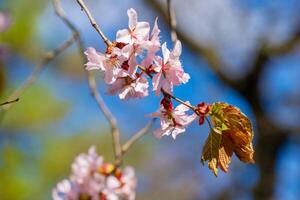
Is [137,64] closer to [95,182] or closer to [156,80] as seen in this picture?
[156,80]

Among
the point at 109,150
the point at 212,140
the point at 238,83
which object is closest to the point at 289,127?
the point at 238,83

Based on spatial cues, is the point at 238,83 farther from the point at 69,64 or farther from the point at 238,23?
the point at 69,64

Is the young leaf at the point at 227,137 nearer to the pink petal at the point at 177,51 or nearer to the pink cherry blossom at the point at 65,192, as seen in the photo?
the pink petal at the point at 177,51

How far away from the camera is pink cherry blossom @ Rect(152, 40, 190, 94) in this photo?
25.2 inches

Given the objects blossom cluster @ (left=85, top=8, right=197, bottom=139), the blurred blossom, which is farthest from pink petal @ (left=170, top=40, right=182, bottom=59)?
the blurred blossom

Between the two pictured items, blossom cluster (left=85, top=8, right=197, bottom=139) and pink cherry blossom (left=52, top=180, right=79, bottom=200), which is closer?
blossom cluster (left=85, top=8, right=197, bottom=139)

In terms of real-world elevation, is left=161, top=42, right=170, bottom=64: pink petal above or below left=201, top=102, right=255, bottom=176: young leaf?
above

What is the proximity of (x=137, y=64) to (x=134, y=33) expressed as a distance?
38 millimetres

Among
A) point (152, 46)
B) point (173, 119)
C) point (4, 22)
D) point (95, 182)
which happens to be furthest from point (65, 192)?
point (4, 22)

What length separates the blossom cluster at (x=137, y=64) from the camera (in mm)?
613

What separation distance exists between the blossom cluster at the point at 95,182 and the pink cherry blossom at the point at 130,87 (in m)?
0.39

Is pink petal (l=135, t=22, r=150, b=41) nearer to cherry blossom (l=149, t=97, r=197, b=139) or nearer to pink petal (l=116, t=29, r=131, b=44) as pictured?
pink petal (l=116, t=29, r=131, b=44)

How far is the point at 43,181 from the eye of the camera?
22.0ft

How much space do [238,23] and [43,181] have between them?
3.99 metres
